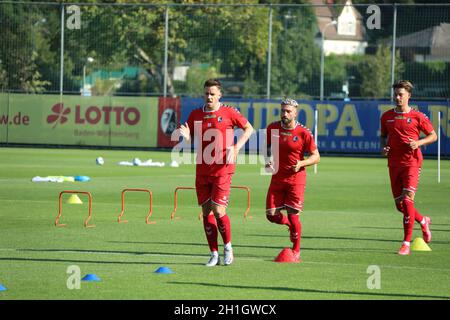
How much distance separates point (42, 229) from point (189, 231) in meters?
2.45

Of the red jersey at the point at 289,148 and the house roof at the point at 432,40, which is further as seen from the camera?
the house roof at the point at 432,40

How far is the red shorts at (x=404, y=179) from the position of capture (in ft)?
49.9

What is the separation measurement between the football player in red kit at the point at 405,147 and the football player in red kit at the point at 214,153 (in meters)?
2.93

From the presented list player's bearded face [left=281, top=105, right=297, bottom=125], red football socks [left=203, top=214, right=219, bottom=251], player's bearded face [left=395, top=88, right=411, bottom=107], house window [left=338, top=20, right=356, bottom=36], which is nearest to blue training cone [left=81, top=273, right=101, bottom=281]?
red football socks [left=203, top=214, right=219, bottom=251]

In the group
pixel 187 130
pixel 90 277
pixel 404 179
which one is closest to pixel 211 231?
pixel 187 130

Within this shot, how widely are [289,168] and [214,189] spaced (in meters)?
1.22

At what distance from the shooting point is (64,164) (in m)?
36.2

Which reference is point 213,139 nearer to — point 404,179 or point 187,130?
point 187,130

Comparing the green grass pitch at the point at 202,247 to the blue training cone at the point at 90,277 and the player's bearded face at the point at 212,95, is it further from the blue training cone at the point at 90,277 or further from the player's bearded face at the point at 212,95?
the player's bearded face at the point at 212,95

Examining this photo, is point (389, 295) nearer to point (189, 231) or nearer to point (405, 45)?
point (189, 231)

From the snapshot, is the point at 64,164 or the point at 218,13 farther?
the point at 218,13

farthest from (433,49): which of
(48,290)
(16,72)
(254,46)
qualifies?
(48,290)

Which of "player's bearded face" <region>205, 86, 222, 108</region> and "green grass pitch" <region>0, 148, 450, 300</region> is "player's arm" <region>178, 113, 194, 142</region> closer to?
"player's bearded face" <region>205, 86, 222, 108</region>

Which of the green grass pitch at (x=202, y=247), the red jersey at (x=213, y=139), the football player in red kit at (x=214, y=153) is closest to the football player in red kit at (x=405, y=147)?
the green grass pitch at (x=202, y=247)
